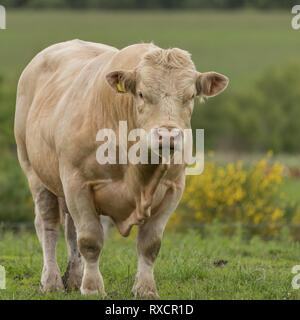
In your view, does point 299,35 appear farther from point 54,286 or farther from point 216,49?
point 54,286

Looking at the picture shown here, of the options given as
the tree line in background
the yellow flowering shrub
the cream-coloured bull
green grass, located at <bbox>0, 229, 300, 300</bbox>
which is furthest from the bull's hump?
the tree line in background

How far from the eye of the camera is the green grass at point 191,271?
6020mm

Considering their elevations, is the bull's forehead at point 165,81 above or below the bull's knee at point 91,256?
above

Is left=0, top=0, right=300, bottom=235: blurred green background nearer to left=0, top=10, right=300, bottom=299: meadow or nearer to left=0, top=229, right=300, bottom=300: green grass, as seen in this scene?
left=0, top=10, right=300, bottom=299: meadow

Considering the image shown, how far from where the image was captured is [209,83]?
5.50 metres

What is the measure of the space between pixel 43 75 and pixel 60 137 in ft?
5.02

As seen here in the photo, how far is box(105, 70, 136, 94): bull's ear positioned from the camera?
532 centimetres

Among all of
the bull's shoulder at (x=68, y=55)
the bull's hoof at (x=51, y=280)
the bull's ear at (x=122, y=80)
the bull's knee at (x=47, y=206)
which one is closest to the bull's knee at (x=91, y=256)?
the bull's hoof at (x=51, y=280)

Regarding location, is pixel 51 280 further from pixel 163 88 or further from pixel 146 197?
pixel 163 88

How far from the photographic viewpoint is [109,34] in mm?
65688

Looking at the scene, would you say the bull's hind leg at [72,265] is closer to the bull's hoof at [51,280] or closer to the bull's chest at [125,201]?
the bull's hoof at [51,280]

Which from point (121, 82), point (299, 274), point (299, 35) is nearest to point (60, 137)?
point (121, 82)

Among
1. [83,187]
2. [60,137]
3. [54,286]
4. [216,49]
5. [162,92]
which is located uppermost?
[216,49]

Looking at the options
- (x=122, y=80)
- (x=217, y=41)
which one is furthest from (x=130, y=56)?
(x=217, y=41)
